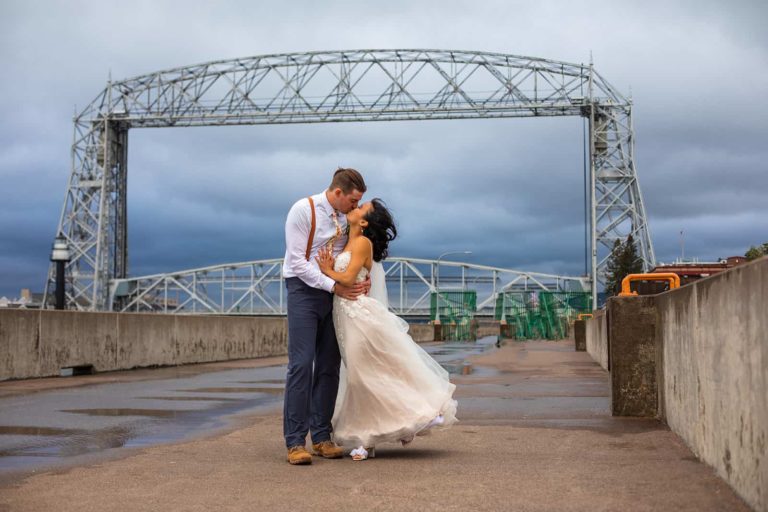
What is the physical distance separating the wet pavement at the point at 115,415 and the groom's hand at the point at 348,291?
5.51ft

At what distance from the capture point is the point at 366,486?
490cm

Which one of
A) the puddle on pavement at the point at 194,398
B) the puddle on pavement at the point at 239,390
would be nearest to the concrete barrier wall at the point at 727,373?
the puddle on pavement at the point at 194,398

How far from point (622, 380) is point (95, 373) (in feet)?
29.8

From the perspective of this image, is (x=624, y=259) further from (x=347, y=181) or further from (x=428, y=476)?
(x=428, y=476)

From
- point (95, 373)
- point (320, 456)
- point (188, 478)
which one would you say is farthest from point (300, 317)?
point (95, 373)

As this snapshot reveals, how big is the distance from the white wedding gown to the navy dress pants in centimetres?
9

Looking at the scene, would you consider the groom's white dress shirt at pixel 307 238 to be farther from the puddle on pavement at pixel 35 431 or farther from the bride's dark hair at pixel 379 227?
the puddle on pavement at pixel 35 431

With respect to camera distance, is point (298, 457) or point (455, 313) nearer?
point (298, 457)

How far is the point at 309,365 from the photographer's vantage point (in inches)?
234

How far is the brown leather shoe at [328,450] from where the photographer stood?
597 cm

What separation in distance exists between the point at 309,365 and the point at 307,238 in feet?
2.48

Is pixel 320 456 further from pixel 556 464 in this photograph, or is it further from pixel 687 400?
A: pixel 687 400

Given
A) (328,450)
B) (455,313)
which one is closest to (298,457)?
(328,450)

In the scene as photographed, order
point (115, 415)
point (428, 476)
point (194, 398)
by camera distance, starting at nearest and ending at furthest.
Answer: point (428, 476) → point (115, 415) → point (194, 398)
